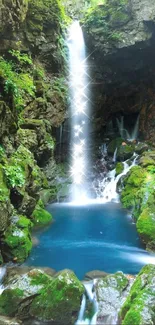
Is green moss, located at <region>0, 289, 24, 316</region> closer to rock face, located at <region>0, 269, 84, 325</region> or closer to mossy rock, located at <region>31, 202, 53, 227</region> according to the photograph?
rock face, located at <region>0, 269, 84, 325</region>

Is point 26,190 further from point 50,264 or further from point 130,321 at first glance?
point 130,321

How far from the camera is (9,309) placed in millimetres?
5570

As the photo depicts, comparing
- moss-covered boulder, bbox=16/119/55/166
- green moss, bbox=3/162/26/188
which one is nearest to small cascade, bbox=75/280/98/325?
green moss, bbox=3/162/26/188

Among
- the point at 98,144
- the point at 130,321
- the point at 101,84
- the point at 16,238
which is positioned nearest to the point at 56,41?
the point at 101,84

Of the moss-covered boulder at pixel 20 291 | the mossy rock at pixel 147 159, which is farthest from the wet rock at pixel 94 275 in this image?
the mossy rock at pixel 147 159

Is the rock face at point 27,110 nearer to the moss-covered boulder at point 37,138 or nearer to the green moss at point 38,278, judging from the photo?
the moss-covered boulder at point 37,138

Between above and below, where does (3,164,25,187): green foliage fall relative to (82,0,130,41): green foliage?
below

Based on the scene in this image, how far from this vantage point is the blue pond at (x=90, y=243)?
26.1 ft

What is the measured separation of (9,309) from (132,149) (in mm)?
15159

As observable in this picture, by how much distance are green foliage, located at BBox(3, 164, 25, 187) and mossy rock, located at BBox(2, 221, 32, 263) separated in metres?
1.25

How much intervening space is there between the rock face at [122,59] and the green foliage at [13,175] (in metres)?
12.6

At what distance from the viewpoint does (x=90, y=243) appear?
9.84 m

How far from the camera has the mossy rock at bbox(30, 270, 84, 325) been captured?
544cm

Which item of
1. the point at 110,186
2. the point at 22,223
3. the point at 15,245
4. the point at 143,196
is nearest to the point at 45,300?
the point at 15,245
